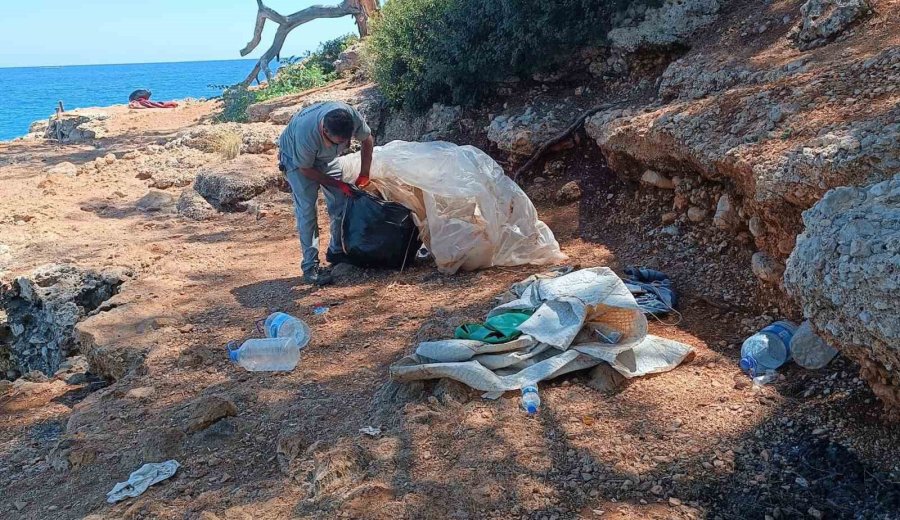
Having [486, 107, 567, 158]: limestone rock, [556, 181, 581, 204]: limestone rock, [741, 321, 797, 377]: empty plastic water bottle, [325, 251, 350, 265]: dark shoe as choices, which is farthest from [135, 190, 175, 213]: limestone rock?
[741, 321, 797, 377]: empty plastic water bottle

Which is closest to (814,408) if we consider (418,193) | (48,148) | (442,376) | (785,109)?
(442,376)

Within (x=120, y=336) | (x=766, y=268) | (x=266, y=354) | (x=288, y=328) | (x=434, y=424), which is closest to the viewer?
(x=434, y=424)

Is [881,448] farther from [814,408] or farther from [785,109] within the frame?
[785,109]

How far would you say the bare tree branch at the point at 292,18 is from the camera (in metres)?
13.9

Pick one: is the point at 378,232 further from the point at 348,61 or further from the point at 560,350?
the point at 348,61

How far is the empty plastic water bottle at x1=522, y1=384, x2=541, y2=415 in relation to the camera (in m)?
2.92

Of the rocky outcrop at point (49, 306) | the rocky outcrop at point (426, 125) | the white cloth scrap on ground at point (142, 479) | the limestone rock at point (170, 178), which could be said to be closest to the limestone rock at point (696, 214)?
the white cloth scrap on ground at point (142, 479)

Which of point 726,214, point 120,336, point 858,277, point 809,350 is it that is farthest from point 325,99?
point 858,277

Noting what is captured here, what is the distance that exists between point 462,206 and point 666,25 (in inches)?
107

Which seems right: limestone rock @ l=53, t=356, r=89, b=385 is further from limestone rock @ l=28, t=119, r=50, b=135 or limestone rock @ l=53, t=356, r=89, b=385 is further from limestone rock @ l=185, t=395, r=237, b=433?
limestone rock @ l=28, t=119, r=50, b=135

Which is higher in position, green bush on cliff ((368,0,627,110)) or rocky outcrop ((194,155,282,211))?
green bush on cliff ((368,0,627,110))

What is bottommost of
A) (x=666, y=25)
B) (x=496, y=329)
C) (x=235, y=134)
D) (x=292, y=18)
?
(x=496, y=329)

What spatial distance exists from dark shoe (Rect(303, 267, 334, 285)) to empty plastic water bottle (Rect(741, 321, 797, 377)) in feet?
9.21

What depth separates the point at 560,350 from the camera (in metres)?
3.18
